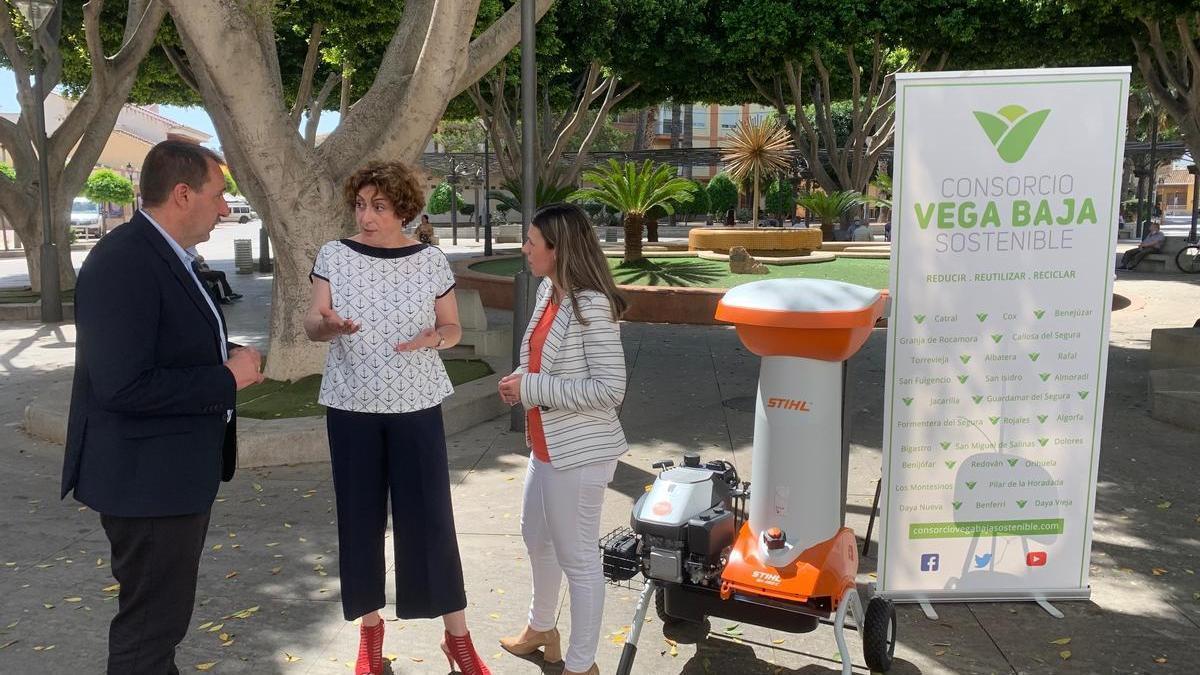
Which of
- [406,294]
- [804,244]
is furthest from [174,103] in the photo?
[406,294]

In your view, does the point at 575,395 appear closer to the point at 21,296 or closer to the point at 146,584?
the point at 146,584

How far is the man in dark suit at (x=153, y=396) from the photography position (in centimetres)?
Answer: 241

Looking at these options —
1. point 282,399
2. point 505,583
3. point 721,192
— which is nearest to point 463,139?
point 721,192

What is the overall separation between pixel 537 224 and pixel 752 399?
18.0 ft

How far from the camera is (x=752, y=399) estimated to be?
27.4 ft

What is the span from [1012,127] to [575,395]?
2.05 m

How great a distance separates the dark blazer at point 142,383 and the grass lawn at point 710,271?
1135 centimetres

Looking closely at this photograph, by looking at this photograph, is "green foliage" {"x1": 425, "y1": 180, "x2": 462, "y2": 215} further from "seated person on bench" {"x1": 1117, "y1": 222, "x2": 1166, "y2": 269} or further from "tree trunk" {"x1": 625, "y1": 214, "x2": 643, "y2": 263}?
"seated person on bench" {"x1": 1117, "y1": 222, "x2": 1166, "y2": 269}

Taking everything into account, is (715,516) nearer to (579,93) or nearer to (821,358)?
(821,358)

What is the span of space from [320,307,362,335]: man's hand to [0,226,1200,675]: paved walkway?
135cm

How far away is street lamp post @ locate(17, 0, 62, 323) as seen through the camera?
43.3 ft

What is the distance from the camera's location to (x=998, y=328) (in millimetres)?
3826

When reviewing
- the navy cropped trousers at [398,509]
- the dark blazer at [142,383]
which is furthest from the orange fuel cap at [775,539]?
the dark blazer at [142,383]

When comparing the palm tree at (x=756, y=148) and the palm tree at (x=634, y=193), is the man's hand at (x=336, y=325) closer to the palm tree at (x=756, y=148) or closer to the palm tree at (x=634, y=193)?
the palm tree at (x=634, y=193)
